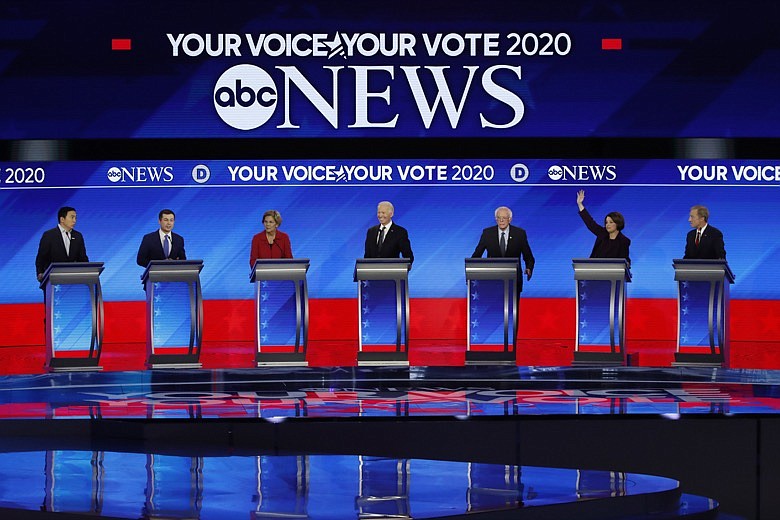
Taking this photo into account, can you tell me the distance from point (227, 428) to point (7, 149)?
790 cm

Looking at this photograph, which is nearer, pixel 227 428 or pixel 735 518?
pixel 735 518

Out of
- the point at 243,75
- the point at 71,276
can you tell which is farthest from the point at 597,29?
the point at 71,276

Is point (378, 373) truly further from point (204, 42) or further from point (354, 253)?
point (204, 42)

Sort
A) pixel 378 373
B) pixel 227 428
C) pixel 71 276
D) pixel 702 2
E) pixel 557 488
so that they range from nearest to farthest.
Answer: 1. pixel 557 488
2. pixel 227 428
3. pixel 378 373
4. pixel 71 276
5. pixel 702 2

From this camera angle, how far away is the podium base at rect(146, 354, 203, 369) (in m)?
8.98

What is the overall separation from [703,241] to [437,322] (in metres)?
3.07

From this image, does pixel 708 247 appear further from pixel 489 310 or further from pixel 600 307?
pixel 489 310

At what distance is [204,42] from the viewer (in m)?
11.7

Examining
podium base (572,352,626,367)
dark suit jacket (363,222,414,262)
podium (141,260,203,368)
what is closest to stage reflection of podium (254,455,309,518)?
podium base (572,352,626,367)

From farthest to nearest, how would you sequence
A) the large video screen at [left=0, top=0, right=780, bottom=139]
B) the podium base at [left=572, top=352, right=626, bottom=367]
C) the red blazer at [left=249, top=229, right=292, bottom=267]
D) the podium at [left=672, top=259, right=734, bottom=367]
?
the large video screen at [left=0, top=0, right=780, bottom=139] < the red blazer at [left=249, top=229, right=292, bottom=267] < the podium at [left=672, top=259, right=734, bottom=367] < the podium base at [left=572, top=352, right=626, bottom=367]

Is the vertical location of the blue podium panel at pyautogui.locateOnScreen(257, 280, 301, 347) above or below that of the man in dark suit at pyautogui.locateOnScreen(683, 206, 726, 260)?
below

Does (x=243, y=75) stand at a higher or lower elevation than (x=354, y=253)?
higher

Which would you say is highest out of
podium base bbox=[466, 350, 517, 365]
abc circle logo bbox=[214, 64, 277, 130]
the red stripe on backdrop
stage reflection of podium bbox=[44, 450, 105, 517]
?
abc circle logo bbox=[214, 64, 277, 130]

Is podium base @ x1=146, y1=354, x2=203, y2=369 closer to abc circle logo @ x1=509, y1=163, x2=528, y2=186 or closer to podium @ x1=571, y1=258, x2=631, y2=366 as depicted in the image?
podium @ x1=571, y1=258, x2=631, y2=366
